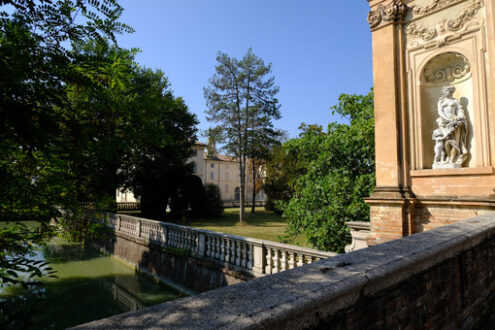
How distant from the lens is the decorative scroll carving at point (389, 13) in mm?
7082

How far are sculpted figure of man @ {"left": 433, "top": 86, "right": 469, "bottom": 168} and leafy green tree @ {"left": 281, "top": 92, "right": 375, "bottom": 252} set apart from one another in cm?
315

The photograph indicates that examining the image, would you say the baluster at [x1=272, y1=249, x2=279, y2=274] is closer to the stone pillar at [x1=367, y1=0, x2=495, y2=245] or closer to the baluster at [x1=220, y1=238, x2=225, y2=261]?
the baluster at [x1=220, y1=238, x2=225, y2=261]

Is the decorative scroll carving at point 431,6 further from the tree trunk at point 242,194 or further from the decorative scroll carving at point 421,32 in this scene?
the tree trunk at point 242,194

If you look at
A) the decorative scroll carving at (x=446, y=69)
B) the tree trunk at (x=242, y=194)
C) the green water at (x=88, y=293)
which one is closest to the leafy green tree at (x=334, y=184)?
the decorative scroll carving at (x=446, y=69)

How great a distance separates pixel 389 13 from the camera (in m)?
7.14

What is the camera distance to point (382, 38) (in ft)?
24.0

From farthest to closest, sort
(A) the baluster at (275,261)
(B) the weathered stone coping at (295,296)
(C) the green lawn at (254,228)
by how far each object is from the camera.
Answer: (C) the green lawn at (254,228) < (A) the baluster at (275,261) < (B) the weathered stone coping at (295,296)

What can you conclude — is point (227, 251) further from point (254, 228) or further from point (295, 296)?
point (254, 228)

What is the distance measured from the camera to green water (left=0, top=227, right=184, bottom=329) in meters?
7.38

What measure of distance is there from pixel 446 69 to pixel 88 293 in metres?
11.6

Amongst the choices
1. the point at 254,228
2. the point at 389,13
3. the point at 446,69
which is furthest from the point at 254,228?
the point at 389,13

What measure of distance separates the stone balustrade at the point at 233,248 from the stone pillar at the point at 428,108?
1.89 m

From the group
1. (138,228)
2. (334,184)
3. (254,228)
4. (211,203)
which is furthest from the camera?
(211,203)

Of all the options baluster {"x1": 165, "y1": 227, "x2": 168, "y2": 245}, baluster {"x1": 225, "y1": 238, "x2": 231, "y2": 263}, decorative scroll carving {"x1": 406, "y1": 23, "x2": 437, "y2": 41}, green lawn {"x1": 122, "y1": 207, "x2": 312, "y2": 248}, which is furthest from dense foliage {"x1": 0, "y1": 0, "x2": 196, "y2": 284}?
green lawn {"x1": 122, "y1": 207, "x2": 312, "y2": 248}
